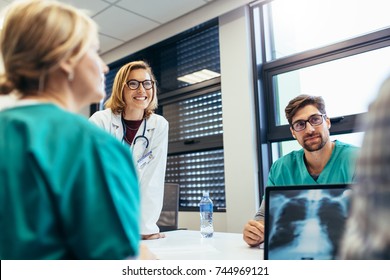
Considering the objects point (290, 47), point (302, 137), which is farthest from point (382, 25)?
point (302, 137)

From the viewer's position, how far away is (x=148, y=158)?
1541mm

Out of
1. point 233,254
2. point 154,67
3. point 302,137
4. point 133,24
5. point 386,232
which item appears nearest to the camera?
point 386,232

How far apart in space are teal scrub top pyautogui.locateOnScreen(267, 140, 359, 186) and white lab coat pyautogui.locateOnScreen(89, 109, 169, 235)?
517 millimetres

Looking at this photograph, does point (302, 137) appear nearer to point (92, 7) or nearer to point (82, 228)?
point (82, 228)

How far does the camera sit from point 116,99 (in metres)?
1.54

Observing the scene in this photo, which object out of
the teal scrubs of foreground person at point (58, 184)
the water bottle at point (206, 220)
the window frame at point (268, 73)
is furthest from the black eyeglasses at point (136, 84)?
the window frame at point (268, 73)

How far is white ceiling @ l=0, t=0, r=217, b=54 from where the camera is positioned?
2576 millimetres

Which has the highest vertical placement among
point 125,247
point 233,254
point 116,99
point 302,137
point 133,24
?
point 133,24

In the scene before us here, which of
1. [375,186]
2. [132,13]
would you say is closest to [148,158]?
[375,186]

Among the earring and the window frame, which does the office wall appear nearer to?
the window frame

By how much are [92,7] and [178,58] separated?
0.87m

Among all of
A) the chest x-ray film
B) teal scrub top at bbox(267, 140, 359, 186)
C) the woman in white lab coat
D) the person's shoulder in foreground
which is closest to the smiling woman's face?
the woman in white lab coat

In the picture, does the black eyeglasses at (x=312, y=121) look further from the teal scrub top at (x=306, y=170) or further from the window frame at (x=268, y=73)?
the window frame at (x=268, y=73)

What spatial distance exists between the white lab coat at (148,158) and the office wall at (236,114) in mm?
964
